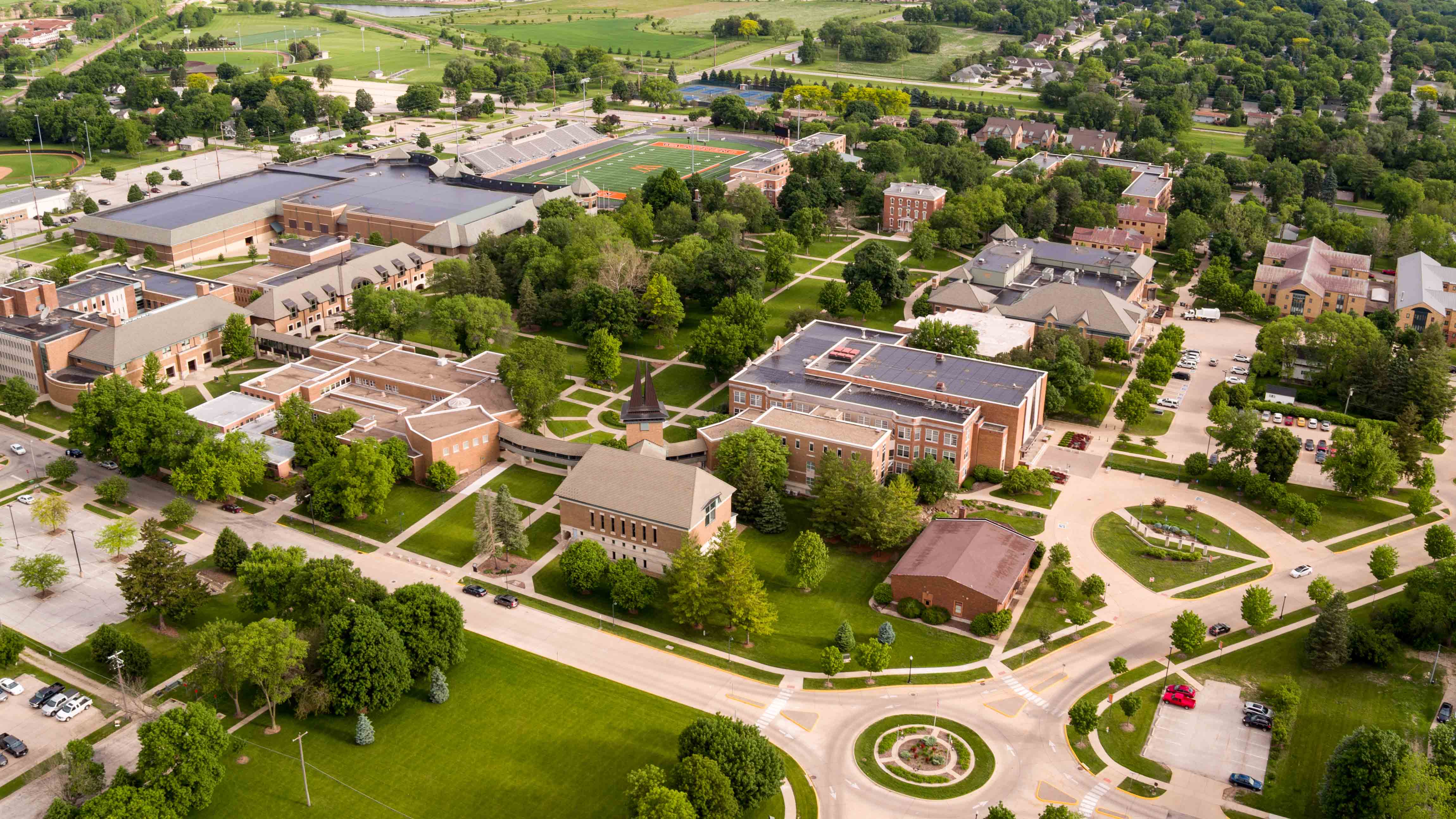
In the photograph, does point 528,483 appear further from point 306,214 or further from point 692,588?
point 306,214

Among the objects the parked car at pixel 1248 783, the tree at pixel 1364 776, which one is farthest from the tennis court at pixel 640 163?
the tree at pixel 1364 776

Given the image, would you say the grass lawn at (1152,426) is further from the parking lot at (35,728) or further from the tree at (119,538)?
the parking lot at (35,728)

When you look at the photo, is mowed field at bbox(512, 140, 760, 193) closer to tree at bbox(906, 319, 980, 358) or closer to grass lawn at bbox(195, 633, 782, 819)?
tree at bbox(906, 319, 980, 358)

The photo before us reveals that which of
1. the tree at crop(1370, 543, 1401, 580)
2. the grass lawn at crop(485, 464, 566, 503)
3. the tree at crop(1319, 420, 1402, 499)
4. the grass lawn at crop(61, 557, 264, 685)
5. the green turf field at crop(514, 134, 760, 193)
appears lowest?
the grass lawn at crop(61, 557, 264, 685)

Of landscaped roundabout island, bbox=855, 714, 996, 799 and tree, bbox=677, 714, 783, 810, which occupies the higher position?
tree, bbox=677, 714, 783, 810

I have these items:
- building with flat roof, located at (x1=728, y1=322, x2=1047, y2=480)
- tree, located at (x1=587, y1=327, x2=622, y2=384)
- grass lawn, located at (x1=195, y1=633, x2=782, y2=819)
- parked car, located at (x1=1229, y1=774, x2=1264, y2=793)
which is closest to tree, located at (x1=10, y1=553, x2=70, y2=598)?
grass lawn, located at (x1=195, y1=633, x2=782, y2=819)

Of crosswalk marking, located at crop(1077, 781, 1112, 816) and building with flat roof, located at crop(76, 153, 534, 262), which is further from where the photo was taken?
building with flat roof, located at crop(76, 153, 534, 262)

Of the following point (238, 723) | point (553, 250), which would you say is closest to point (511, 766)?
point (238, 723)

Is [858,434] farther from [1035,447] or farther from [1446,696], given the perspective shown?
[1446,696]

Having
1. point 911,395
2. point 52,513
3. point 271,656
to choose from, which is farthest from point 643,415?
point 52,513
